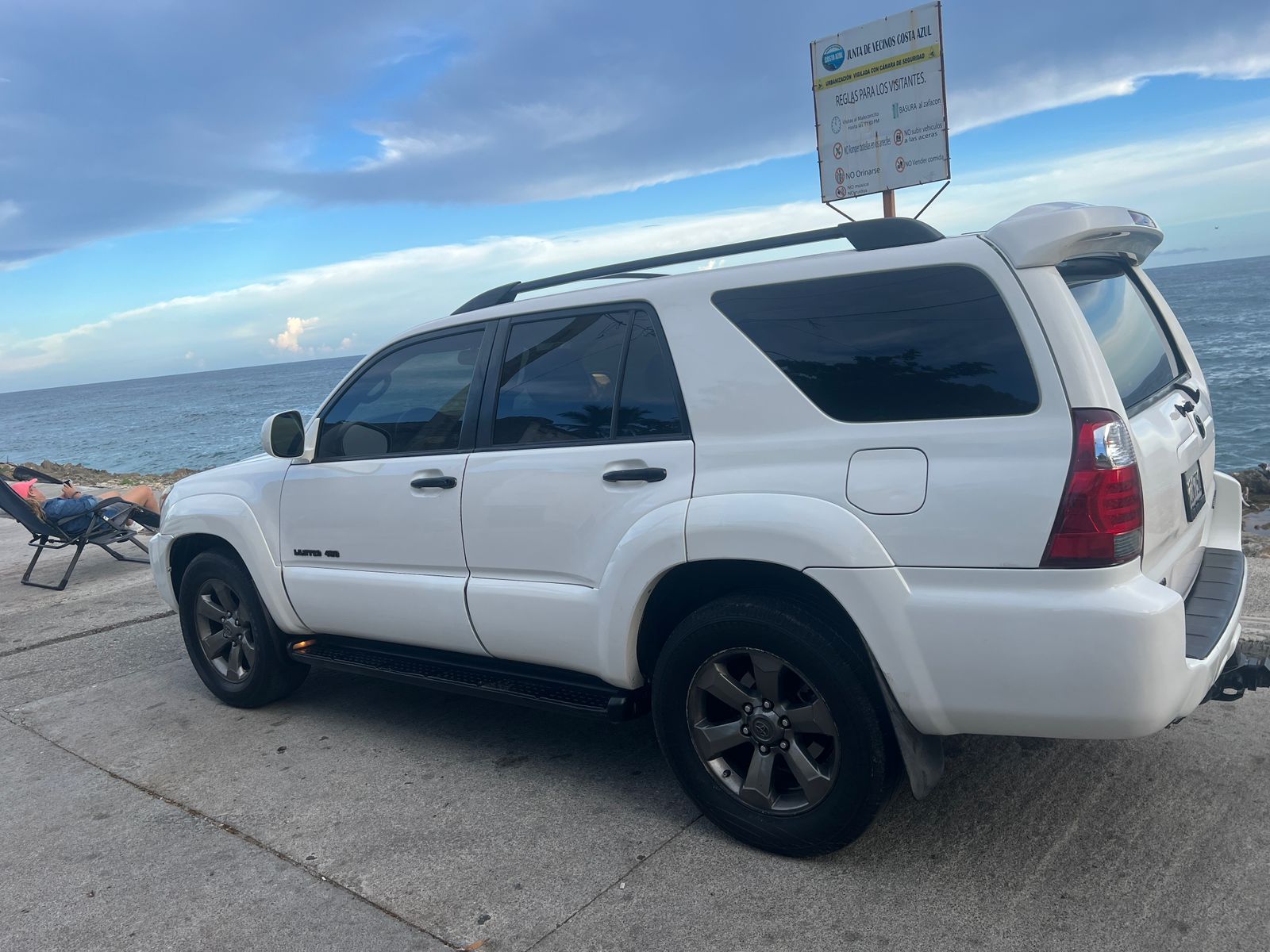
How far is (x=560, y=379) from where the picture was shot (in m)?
3.72

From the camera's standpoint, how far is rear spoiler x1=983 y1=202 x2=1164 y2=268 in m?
2.73

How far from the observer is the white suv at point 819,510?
2639 millimetres

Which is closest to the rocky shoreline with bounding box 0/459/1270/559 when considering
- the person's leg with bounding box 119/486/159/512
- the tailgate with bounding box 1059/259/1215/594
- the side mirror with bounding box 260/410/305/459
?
the person's leg with bounding box 119/486/159/512

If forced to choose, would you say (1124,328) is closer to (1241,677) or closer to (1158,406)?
(1158,406)

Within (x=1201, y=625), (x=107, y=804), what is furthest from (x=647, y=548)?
(x=107, y=804)

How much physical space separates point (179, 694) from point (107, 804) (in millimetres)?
1398

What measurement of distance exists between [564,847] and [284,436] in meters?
2.26

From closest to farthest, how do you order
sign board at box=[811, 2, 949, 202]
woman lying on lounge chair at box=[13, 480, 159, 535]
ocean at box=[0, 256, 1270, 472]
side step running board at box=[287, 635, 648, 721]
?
side step running board at box=[287, 635, 648, 721] → sign board at box=[811, 2, 949, 202] → woman lying on lounge chair at box=[13, 480, 159, 535] → ocean at box=[0, 256, 1270, 472]

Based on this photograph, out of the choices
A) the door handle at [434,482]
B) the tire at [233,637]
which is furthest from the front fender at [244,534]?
the door handle at [434,482]

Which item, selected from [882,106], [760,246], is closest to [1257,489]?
[882,106]

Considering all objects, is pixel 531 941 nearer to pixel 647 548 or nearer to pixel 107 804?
pixel 647 548

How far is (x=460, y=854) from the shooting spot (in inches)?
132

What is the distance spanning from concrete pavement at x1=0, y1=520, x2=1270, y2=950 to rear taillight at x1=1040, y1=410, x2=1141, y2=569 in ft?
3.38

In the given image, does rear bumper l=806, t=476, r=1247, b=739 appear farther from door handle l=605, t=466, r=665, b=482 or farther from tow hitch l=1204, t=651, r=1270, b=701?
door handle l=605, t=466, r=665, b=482
